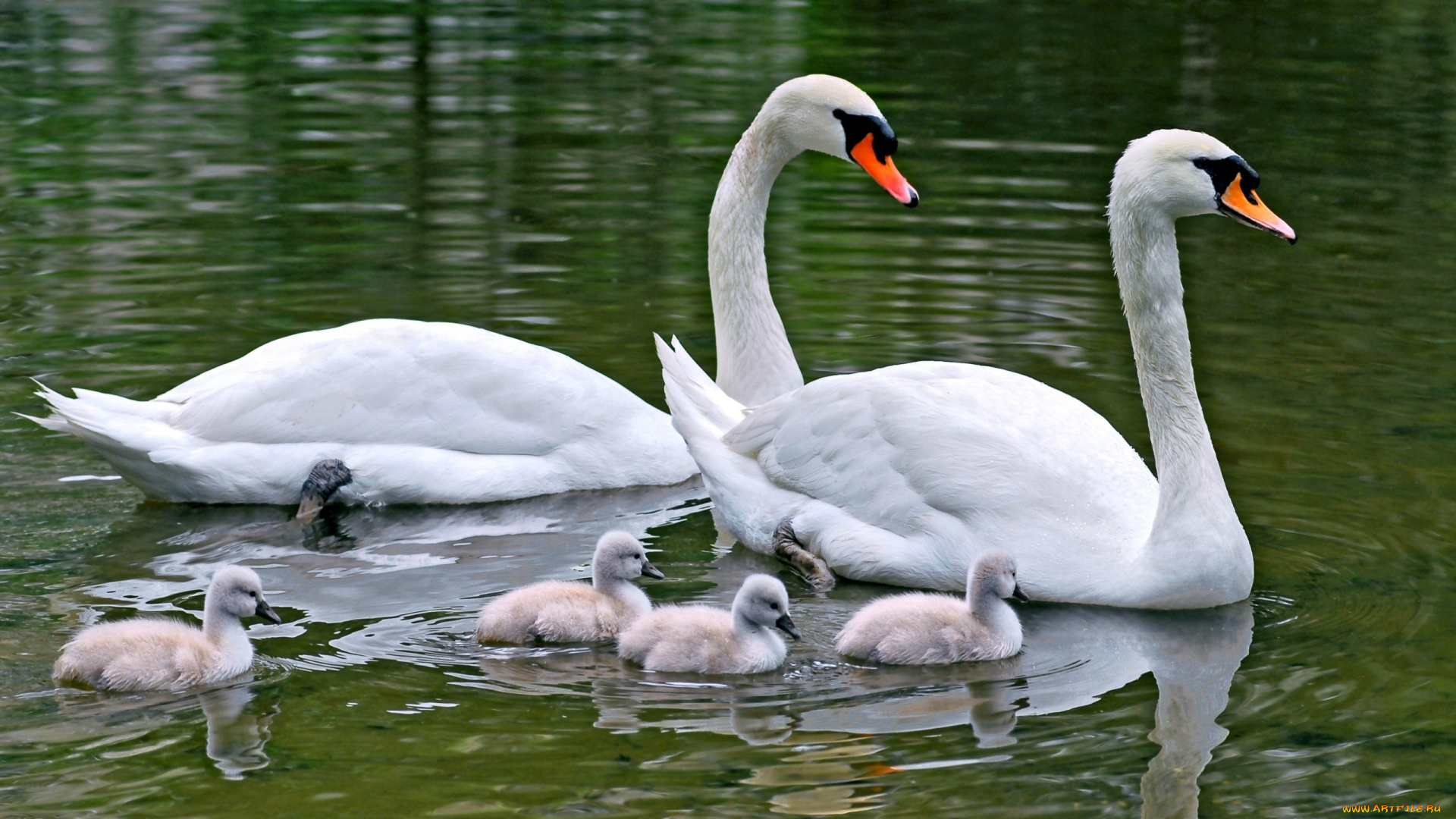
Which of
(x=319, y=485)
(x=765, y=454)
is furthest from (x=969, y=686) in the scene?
(x=319, y=485)

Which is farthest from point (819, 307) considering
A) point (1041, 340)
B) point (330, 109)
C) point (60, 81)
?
point (60, 81)

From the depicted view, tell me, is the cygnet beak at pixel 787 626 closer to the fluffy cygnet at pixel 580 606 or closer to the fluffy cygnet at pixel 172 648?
the fluffy cygnet at pixel 580 606

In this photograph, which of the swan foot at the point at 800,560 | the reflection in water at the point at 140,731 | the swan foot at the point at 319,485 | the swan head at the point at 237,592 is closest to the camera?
the reflection in water at the point at 140,731

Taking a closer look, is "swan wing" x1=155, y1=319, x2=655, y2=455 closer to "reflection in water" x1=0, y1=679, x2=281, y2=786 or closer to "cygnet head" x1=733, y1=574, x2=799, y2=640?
"reflection in water" x1=0, y1=679, x2=281, y2=786

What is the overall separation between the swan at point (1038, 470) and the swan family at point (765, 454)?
1 cm

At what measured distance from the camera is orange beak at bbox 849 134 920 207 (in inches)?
384

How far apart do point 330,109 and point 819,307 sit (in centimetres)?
830

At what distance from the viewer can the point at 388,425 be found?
9.08m

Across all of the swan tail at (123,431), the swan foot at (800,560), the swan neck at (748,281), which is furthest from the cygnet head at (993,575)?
the swan tail at (123,431)

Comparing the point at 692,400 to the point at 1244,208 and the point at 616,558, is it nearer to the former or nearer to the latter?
the point at 616,558

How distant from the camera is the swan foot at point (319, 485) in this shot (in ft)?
29.0

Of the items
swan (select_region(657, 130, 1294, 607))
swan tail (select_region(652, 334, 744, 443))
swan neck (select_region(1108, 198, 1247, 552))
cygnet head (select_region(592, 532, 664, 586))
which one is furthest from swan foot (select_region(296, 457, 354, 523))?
swan neck (select_region(1108, 198, 1247, 552))

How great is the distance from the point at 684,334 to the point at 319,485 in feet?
11.5

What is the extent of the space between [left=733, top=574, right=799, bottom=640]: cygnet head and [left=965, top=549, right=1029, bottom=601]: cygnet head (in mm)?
714
